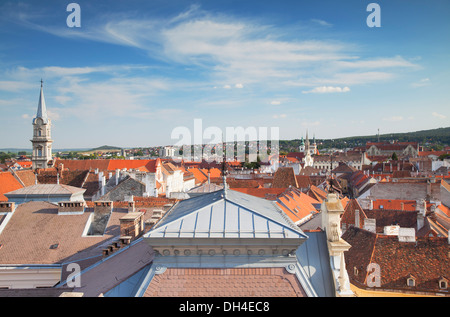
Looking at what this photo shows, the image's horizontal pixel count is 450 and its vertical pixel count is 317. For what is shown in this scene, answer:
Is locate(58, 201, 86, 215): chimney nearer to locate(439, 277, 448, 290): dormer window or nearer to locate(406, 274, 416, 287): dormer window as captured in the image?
locate(406, 274, 416, 287): dormer window

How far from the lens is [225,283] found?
6.43 metres

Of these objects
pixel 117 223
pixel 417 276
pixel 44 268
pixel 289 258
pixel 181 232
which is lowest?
pixel 417 276

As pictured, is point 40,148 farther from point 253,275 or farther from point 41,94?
point 253,275

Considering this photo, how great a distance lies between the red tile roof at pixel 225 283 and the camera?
6.38 metres

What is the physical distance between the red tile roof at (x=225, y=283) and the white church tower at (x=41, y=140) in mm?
70272

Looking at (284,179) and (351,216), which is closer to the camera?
(351,216)

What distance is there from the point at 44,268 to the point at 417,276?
18.5 metres

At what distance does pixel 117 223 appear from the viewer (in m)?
20.8

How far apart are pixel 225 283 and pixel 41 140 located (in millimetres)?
71221

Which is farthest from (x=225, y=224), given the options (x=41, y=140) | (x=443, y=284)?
(x=41, y=140)

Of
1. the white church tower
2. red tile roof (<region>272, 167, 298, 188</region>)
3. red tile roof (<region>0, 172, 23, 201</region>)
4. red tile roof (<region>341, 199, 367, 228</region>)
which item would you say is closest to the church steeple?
the white church tower

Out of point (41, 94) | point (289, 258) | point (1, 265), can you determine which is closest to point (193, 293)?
point (289, 258)

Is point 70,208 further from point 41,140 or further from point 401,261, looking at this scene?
point 41,140

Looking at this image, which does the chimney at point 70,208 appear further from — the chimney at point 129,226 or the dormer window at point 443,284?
the dormer window at point 443,284
